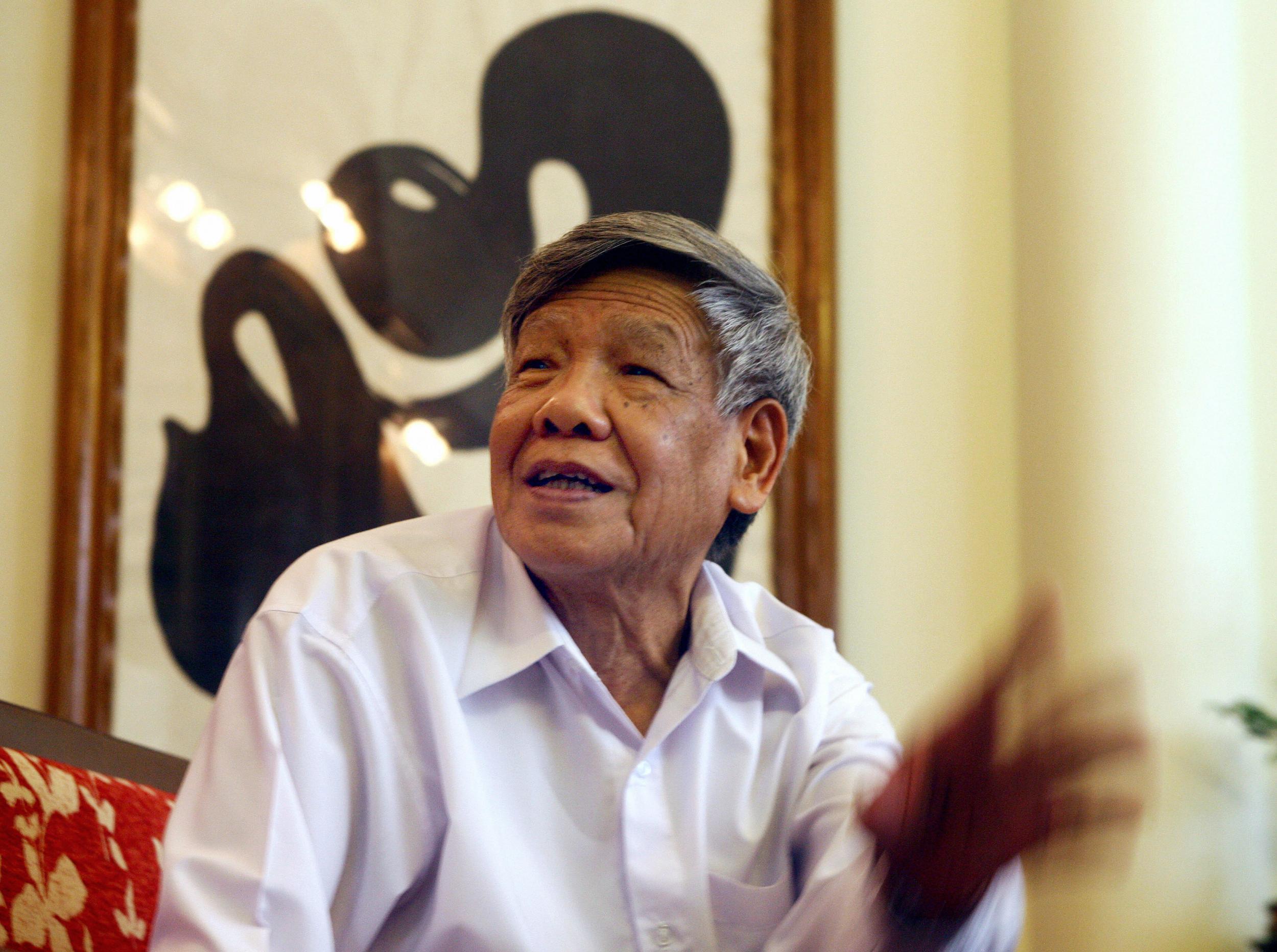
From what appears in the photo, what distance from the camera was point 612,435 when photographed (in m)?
1.31

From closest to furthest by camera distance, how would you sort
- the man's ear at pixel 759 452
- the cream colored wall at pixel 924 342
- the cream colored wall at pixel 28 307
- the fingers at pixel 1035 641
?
the fingers at pixel 1035 641, the man's ear at pixel 759 452, the cream colored wall at pixel 28 307, the cream colored wall at pixel 924 342

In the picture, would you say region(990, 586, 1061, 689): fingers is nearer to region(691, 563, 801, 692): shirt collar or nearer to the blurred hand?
the blurred hand

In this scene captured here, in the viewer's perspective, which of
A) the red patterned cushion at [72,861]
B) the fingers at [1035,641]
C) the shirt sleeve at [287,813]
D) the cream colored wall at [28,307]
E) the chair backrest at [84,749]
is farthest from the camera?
the cream colored wall at [28,307]

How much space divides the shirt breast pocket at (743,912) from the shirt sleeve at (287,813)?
34 centimetres

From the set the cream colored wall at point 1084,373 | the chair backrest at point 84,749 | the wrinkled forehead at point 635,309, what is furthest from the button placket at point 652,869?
the cream colored wall at point 1084,373

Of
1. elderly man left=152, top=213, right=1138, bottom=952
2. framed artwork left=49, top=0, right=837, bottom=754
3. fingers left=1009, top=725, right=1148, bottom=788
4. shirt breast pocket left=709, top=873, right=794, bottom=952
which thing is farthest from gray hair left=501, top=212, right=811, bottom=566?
framed artwork left=49, top=0, right=837, bottom=754

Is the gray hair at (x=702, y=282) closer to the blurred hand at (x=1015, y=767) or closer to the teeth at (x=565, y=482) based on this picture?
the teeth at (x=565, y=482)

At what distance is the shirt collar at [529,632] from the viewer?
50.4 inches

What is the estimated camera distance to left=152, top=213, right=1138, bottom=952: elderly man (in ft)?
3.44

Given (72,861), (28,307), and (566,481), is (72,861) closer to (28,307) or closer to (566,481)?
(566,481)

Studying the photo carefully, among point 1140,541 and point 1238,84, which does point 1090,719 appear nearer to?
point 1140,541

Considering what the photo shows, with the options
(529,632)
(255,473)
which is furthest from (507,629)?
(255,473)

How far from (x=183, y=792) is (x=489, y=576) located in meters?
0.43

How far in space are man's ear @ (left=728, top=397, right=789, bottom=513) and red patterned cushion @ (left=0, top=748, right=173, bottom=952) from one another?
2.61 ft
